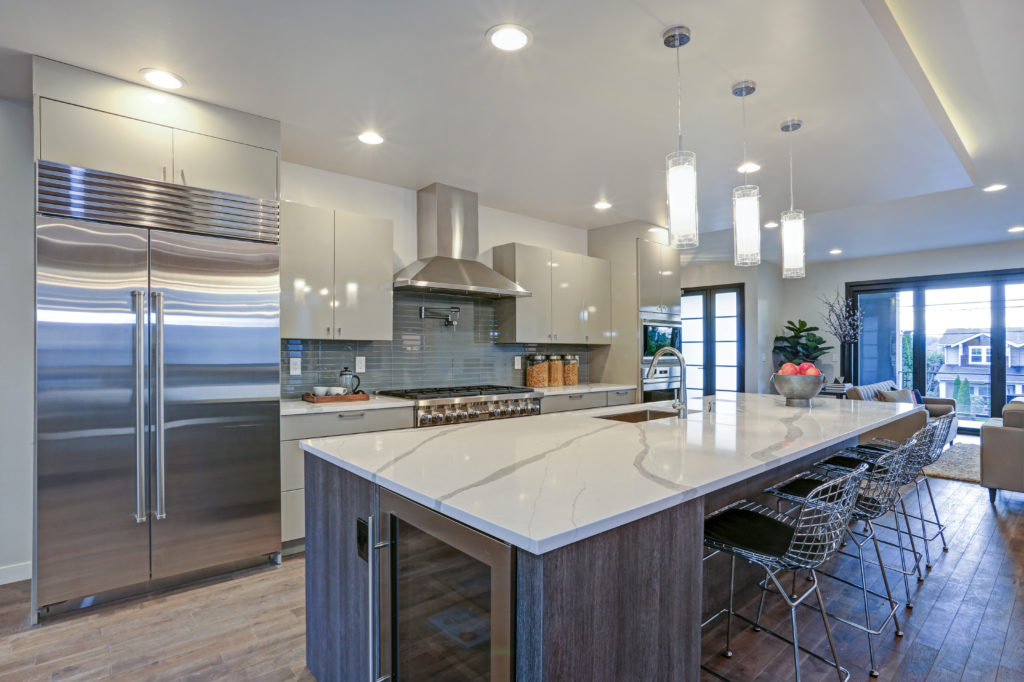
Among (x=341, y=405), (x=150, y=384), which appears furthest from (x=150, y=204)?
(x=341, y=405)

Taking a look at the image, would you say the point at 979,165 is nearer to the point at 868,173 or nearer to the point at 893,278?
the point at 868,173

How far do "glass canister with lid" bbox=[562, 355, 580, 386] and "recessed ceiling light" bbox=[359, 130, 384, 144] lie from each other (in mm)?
→ 2833

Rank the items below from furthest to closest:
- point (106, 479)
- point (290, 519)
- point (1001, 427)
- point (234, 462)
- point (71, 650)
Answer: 1. point (1001, 427)
2. point (290, 519)
3. point (234, 462)
4. point (106, 479)
5. point (71, 650)

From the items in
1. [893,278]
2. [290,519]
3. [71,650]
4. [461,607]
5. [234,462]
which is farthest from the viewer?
[893,278]

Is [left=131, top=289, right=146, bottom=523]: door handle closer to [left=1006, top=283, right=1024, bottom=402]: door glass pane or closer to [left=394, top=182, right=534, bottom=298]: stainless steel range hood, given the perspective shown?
[left=394, top=182, right=534, bottom=298]: stainless steel range hood

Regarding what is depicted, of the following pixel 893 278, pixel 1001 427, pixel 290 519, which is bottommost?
pixel 290 519

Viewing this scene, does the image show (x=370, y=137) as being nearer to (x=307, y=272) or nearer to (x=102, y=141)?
(x=307, y=272)

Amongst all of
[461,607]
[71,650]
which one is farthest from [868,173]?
[71,650]

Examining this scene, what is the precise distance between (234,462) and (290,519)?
0.52 metres

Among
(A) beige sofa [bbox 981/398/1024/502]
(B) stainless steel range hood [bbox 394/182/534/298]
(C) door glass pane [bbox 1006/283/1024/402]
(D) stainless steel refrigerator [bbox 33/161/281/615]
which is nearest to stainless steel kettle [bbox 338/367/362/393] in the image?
(B) stainless steel range hood [bbox 394/182/534/298]

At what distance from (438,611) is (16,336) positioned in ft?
9.43

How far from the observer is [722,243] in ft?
22.8

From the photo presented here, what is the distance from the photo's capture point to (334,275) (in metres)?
3.56

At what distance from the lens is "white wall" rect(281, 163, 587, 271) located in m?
3.78
